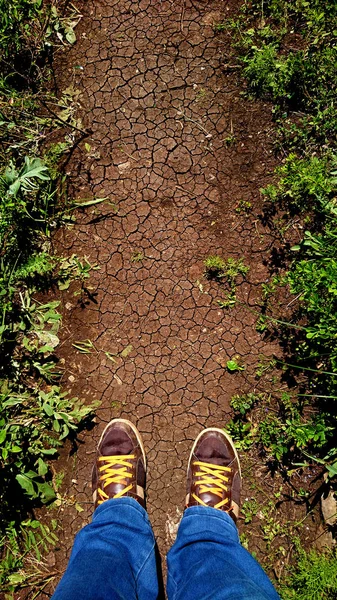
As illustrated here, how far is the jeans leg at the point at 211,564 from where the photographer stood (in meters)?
2.04

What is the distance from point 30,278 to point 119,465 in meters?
1.24

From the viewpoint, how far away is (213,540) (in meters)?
2.41

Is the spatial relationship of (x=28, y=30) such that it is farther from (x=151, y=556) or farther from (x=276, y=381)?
(x=151, y=556)

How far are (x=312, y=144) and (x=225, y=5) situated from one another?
39.9 inches

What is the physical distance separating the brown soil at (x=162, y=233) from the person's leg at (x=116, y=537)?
0.35ft

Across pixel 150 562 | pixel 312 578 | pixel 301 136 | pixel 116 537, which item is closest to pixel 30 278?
pixel 116 537

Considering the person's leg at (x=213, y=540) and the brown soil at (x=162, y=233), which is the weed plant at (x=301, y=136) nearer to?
the brown soil at (x=162, y=233)

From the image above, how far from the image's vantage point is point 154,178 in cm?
293

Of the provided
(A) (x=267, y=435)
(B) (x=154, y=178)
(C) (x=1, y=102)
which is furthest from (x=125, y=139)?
(A) (x=267, y=435)

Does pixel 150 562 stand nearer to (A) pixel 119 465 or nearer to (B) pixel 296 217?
(A) pixel 119 465

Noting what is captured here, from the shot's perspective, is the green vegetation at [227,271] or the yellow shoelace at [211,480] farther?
the green vegetation at [227,271]

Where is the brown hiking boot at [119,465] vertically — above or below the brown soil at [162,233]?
below

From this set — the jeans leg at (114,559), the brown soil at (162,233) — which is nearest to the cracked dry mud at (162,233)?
the brown soil at (162,233)

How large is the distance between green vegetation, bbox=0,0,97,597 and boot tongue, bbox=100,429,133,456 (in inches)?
7.6
